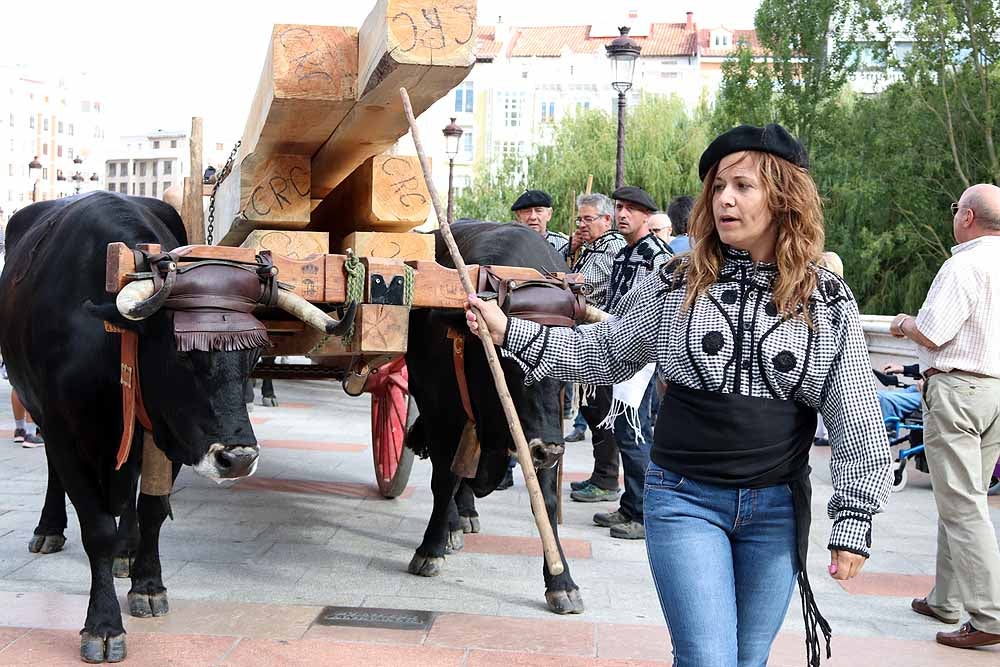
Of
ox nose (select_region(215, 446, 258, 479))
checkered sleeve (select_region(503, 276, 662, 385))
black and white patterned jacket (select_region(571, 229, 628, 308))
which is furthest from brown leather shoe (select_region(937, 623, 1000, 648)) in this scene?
black and white patterned jacket (select_region(571, 229, 628, 308))

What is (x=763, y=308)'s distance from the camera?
2941 millimetres

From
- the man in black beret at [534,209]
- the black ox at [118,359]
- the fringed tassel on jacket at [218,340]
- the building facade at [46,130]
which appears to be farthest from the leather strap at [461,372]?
the building facade at [46,130]

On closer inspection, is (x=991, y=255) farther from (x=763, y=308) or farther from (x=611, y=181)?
(x=611, y=181)

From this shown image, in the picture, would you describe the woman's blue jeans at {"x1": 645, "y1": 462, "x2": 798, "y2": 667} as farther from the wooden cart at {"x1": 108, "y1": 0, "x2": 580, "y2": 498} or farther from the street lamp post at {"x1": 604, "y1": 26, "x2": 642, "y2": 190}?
the street lamp post at {"x1": 604, "y1": 26, "x2": 642, "y2": 190}

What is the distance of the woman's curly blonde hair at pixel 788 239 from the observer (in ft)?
9.57

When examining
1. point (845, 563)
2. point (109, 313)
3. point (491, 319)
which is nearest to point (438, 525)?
point (109, 313)

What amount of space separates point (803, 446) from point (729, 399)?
0.25 metres

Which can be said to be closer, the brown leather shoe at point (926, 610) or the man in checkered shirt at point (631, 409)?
the brown leather shoe at point (926, 610)

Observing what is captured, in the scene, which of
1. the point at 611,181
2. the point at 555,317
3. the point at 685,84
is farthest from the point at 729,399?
the point at 685,84

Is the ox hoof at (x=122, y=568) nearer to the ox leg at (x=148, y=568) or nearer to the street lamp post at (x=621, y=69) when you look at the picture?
the ox leg at (x=148, y=568)

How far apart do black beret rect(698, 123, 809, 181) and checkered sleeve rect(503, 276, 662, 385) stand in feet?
1.37

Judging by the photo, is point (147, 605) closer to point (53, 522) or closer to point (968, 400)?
point (53, 522)

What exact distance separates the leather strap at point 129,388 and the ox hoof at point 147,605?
79 cm

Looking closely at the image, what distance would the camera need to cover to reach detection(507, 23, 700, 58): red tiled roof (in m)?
82.9
